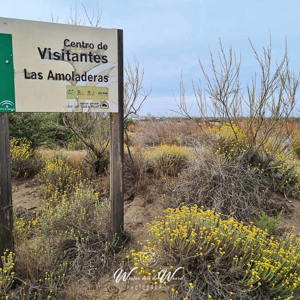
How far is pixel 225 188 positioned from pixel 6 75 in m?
3.36

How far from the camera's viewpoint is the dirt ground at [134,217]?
9.23 feet

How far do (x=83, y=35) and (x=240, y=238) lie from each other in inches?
109

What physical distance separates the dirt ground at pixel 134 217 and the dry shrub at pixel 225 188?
1.28 feet

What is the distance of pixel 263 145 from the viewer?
5035 millimetres

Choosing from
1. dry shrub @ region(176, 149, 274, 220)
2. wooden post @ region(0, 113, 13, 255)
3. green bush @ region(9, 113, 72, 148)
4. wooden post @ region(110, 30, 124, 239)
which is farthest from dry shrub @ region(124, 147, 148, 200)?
green bush @ region(9, 113, 72, 148)

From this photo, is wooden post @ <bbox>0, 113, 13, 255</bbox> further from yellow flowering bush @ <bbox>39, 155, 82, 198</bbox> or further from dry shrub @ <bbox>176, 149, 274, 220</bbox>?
dry shrub @ <bbox>176, 149, 274, 220</bbox>

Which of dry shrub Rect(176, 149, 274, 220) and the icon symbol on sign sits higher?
the icon symbol on sign

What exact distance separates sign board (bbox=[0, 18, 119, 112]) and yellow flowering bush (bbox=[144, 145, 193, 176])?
96.4 inches

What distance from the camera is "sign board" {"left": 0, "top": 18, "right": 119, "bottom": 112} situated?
286 cm

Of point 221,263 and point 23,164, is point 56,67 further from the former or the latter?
point 23,164

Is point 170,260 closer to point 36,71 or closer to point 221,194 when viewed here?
point 221,194

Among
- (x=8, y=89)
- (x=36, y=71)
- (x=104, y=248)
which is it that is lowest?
(x=104, y=248)

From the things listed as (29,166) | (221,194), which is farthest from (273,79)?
(29,166)

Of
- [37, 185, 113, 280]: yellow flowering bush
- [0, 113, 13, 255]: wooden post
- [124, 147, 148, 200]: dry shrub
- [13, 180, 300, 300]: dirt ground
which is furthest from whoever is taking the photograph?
[124, 147, 148, 200]: dry shrub
